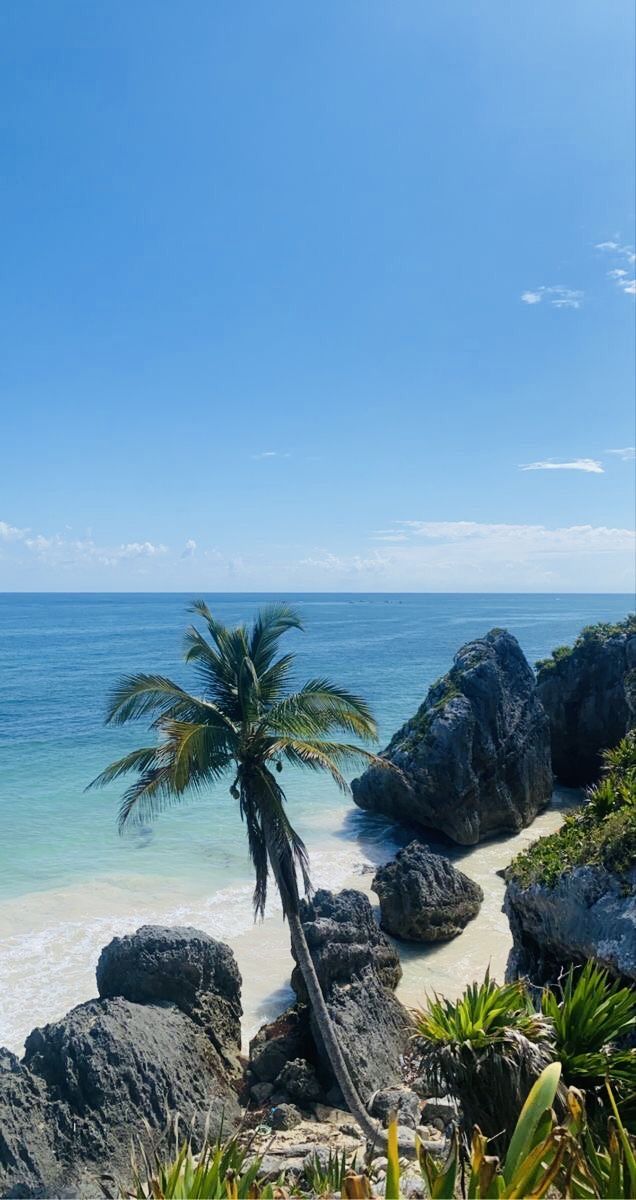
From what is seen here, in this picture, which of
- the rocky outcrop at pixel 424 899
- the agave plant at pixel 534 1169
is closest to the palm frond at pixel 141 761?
the agave plant at pixel 534 1169

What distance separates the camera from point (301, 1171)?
9.35 m

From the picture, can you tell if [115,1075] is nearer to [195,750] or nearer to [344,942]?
[195,750]

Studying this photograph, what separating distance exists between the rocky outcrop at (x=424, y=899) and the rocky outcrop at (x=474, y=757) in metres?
4.62

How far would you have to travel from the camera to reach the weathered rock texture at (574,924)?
9391 mm

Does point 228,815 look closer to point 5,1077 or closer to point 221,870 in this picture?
point 221,870

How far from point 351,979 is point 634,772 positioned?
6.91 m

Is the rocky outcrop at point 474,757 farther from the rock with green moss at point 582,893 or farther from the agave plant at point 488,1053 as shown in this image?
the agave plant at point 488,1053

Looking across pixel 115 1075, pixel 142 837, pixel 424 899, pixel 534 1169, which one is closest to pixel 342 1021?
pixel 115 1075

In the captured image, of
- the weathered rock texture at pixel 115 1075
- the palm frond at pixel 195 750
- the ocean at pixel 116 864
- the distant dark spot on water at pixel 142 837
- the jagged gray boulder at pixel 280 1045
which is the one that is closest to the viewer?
the weathered rock texture at pixel 115 1075

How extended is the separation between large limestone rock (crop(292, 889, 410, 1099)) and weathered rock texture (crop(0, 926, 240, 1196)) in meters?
2.12

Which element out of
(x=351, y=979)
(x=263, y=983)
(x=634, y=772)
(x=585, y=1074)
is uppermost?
(x=634, y=772)

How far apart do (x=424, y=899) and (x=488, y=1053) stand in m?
13.2

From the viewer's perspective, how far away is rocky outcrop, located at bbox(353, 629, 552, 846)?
2566 centimetres

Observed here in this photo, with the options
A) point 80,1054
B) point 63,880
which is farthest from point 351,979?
point 63,880
